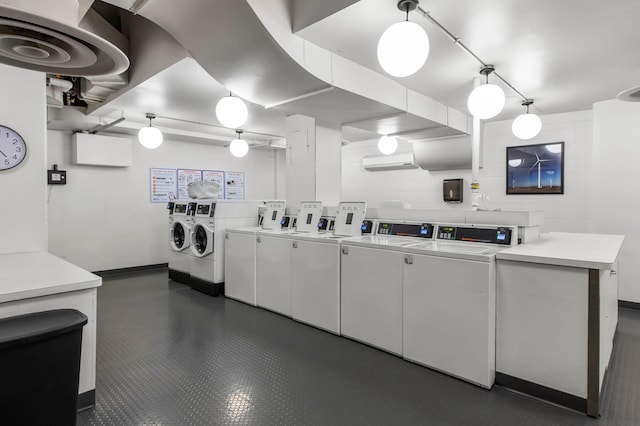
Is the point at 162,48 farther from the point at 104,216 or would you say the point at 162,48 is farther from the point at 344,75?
the point at 104,216

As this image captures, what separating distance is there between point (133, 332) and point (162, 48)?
8.51 ft

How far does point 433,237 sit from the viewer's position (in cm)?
283

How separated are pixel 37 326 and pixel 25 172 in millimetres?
1838

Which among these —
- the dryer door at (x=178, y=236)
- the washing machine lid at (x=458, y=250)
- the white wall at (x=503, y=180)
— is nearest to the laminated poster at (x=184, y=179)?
the dryer door at (x=178, y=236)

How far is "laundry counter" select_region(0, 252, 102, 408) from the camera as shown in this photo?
159cm

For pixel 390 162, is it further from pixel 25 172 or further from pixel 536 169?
pixel 25 172

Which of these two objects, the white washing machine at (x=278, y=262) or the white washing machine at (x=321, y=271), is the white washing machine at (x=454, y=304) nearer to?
the white washing machine at (x=321, y=271)

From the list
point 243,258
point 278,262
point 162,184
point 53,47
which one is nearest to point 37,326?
point 53,47

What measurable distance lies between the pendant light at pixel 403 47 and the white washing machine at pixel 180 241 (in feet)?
11.7

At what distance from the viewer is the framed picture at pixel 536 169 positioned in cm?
471

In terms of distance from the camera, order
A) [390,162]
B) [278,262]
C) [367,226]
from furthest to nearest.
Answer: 1. [390,162]
2. [278,262]
3. [367,226]

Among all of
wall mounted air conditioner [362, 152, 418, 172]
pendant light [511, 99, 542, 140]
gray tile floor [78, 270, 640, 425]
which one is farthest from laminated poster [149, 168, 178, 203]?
pendant light [511, 99, 542, 140]

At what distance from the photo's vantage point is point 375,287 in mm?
2641

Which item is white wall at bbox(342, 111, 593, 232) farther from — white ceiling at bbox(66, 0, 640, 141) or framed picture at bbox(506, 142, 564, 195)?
white ceiling at bbox(66, 0, 640, 141)
